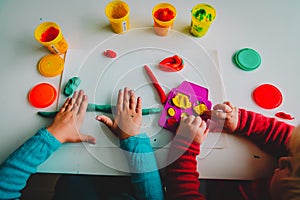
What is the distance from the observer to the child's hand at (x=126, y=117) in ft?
1.87

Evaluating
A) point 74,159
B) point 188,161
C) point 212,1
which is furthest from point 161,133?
point 212,1

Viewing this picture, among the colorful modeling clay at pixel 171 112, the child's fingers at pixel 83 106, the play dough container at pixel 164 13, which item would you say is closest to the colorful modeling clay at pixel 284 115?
the colorful modeling clay at pixel 171 112

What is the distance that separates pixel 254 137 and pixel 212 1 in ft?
1.41

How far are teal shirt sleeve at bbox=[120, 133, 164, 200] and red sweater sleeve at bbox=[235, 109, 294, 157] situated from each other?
0.71ft

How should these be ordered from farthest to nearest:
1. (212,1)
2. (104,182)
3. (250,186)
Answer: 1. (212,1)
2. (104,182)
3. (250,186)

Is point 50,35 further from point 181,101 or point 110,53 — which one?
point 181,101

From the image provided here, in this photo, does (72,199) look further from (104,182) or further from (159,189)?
(159,189)

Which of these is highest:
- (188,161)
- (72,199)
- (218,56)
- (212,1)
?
(212,1)

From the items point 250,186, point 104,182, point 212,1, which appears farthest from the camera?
point 212,1

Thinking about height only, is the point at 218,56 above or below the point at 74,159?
above

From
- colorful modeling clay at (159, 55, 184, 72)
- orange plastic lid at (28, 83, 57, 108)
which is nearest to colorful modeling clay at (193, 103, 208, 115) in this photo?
colorful modeling clay at (159, 55, 184, 72)

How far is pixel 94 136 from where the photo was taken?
22.2 inches

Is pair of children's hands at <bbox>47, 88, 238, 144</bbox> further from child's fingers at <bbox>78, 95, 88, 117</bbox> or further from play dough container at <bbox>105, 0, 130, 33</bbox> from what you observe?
play dough container at <bbox>105, 0, 130, 33</bbox>

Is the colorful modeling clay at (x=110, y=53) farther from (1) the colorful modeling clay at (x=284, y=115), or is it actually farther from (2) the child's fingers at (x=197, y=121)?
(1) the colorful modeling clay at (x=284, y=115)
